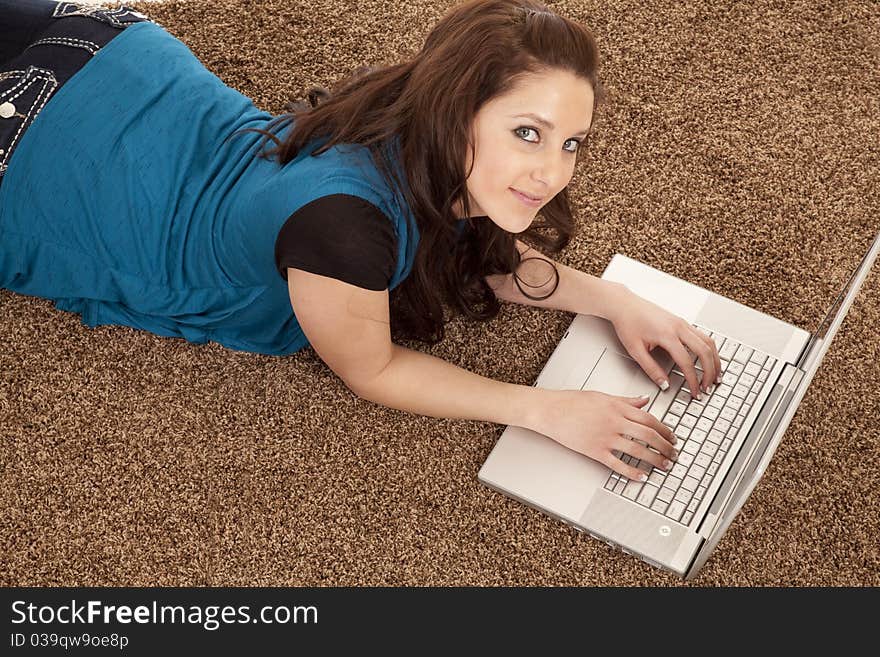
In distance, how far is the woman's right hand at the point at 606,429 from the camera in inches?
48.9

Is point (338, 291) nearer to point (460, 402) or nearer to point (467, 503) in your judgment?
point (460, 402)

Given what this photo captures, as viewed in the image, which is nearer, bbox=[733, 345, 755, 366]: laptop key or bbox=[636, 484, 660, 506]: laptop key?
bbox=[636, 484, 660, 506]: laptop key

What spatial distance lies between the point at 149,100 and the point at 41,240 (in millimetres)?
240

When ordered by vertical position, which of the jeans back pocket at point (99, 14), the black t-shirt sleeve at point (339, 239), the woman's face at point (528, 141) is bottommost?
the black t-shirt sleeve at point (339, 239)

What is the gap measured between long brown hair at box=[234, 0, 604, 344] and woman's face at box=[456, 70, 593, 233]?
1 cm

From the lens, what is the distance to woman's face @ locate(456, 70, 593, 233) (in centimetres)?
100

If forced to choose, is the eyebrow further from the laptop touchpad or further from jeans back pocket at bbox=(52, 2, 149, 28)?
jeans back pocket at bbox=(52, 2, 149, 28)

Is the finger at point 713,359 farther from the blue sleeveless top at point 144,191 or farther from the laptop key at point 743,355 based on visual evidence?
the blue sleeveless top at point 144,191

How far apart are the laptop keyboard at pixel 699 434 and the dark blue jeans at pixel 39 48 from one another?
35.0 inches

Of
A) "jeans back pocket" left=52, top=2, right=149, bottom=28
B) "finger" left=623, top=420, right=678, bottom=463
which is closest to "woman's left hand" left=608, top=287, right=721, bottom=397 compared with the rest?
"finger" left=623, top=420, right=678, bottom=463

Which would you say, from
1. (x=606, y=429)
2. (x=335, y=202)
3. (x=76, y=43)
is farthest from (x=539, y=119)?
(x=76, y=43)

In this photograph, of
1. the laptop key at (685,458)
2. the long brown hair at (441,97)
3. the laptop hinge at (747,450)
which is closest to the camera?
the long brown hair at (441,97)

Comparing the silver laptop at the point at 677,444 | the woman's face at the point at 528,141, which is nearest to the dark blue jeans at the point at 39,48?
the woman's face at the point at 528,141

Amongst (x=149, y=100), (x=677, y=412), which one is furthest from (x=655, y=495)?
(x=149, y=100)
